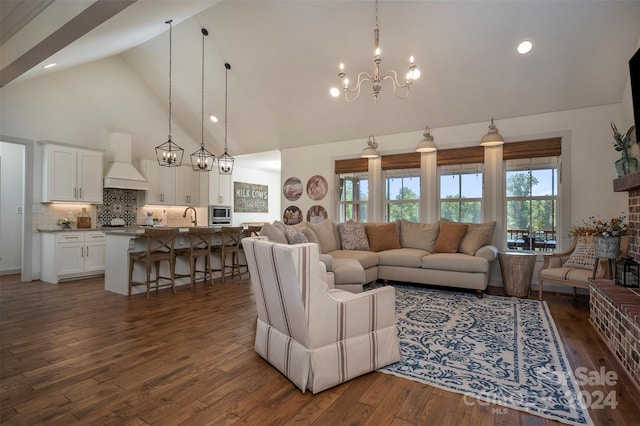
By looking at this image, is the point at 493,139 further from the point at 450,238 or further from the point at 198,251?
the point at 198,251

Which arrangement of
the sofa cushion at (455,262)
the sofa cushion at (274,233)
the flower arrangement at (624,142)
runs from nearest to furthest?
the flower arrangement at (624,142) → the sofa cushion at (274,233) → the sofa cushion at (455,262)

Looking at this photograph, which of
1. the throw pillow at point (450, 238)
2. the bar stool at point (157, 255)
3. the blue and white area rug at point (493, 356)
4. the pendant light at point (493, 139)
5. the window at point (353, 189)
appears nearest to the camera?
the blue and white area rug at point (493, 356)

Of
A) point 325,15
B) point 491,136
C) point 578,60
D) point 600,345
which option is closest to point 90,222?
point 325,15

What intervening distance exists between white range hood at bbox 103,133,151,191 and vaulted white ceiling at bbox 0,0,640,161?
1.64 m

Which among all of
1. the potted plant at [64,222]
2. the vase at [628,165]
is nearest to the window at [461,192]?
the vase at [628,165]

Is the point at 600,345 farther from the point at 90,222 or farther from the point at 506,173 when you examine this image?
the point at 90,222

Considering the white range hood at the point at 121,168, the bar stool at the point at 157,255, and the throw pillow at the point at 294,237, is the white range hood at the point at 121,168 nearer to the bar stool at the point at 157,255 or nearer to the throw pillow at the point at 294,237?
the bar stool at the point at 157,255

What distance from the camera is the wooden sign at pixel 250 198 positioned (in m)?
9.36

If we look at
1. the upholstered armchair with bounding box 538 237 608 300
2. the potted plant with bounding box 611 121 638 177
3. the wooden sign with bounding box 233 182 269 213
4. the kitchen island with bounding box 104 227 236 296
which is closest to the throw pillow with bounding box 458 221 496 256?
the upholstered armchair with bounding box 538 237 608 300

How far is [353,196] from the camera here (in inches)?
260

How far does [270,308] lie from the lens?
2.34m

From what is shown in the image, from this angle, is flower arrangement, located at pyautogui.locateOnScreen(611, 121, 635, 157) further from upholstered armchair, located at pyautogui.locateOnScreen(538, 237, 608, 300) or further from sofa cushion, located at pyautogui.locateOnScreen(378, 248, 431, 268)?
sofa cushion, located at pyautogui.locateOnScreen(378, 248, 431, 268)

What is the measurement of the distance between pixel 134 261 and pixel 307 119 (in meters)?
3.91

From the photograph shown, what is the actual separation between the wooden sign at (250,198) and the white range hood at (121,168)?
2.79 metres
